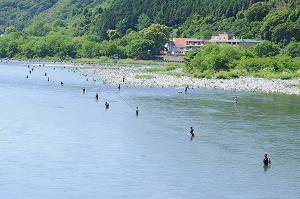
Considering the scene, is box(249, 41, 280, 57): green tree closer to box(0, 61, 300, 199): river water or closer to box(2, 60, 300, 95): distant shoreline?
box(2, 60, 300, 95): distant shoreline

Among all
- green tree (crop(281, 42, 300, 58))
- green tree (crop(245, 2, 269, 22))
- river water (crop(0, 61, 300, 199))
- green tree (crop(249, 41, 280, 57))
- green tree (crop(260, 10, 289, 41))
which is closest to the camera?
river water (crop(0, 61, 300, 199))

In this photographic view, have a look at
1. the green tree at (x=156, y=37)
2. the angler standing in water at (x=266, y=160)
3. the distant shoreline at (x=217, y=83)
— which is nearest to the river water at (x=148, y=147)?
the angler standing in water at (x=266, y=160)

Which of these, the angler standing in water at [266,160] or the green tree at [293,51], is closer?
the angler standing in water at [266,160]

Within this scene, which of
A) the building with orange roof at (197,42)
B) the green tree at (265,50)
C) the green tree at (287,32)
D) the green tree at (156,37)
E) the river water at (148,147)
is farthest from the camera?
the green tree at (156,37)

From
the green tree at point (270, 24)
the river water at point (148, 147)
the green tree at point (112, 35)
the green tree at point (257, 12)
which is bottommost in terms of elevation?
the river water at point (148, 147)

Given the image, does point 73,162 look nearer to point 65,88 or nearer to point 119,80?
point 65,88

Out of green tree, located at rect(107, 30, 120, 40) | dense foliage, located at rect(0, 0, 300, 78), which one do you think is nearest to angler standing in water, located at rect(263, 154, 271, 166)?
dense foliage, located at rect(0, 0, 300, 78)

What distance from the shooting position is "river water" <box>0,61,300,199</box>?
22.2 m

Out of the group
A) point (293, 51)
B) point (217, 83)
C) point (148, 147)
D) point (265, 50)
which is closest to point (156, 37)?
point (265, 50)

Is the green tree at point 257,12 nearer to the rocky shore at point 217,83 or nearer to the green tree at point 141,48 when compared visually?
the green tree at point 141,48

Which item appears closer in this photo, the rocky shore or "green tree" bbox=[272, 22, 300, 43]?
the rocky shore

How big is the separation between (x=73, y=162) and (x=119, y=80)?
3792 centimetres

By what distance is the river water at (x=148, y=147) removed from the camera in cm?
2222

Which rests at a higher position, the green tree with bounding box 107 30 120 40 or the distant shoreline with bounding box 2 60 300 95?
the green tree with bounding box 107 30 120 40
